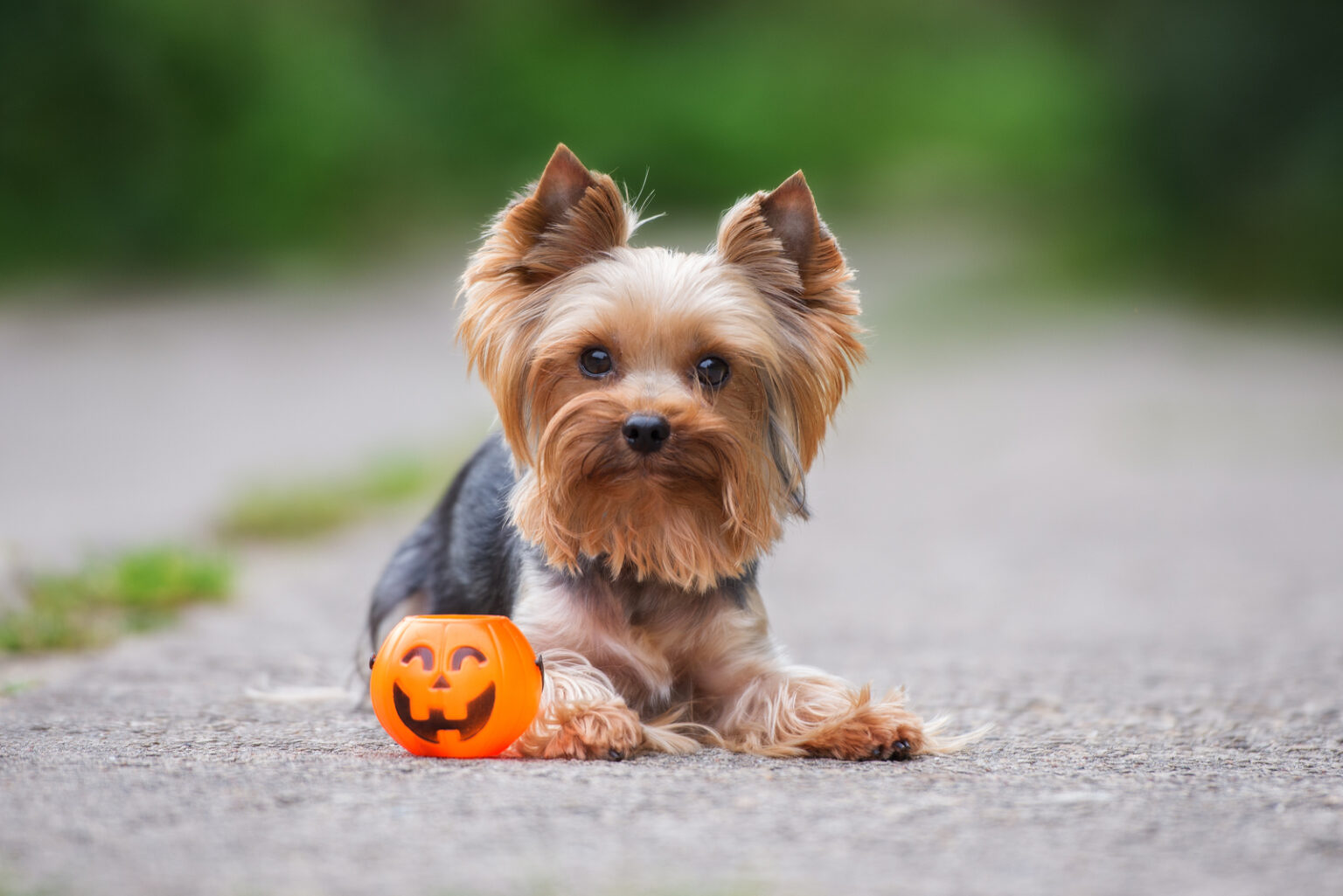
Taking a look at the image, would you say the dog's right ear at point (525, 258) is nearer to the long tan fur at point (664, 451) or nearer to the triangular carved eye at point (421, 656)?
the long tan fur at point (664, 451)

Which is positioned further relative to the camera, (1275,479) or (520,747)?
(1275,479)

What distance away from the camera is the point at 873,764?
4406 mm

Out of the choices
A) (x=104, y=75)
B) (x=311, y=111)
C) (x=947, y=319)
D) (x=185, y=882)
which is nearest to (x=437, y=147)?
(x=311, y=111)

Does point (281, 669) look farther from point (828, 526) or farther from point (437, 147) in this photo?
point (437, 147)

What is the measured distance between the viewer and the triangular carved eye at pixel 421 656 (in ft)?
13.9

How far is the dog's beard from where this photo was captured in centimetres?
449

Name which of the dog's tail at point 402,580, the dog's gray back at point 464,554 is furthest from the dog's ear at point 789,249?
the dog's tail at point 402,580

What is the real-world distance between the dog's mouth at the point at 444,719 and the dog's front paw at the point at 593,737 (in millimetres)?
240

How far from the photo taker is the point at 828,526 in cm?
1163

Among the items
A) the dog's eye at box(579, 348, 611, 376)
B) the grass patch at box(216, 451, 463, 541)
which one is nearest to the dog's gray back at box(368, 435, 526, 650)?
the dog's eye at box(579, 348, 611, 376)

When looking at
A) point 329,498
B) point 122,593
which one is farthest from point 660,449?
point 329,498

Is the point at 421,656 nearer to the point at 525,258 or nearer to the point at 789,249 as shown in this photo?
the point at 525,258

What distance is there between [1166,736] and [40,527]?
7.23 metres

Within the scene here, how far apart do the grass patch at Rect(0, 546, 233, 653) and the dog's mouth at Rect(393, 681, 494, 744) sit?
9.82ft
